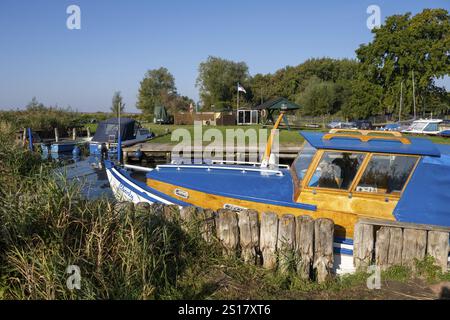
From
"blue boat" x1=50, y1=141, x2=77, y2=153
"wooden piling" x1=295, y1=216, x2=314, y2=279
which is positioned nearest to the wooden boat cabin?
"wooden piling" x1=295, y1=216, x2=314, y2=279

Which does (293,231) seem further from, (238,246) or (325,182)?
(325,182)

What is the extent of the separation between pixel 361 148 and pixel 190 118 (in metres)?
41.4

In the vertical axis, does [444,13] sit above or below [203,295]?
above

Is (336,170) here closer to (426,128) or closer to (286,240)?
(286,240)

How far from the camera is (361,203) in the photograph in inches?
216

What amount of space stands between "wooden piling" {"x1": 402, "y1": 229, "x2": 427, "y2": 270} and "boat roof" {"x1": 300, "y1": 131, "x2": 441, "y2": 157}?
121cm

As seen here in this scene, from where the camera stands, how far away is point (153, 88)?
68.2 meters

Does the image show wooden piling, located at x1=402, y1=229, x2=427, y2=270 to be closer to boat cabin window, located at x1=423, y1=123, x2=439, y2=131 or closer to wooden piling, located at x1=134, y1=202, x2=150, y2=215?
wooden piling, located at x1=134, y1=202, x2=150, y2=215

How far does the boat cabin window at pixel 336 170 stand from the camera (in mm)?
5609

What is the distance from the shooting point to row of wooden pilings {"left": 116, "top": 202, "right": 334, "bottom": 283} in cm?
480

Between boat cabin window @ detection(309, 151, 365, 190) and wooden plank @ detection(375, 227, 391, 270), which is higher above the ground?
boat cabin window @ detection(309, 151, 365, 190)

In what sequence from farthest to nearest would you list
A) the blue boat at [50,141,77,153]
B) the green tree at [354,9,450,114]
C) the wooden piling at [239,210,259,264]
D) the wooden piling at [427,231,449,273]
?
the green tree at [354,9,450,114], the blue boat at [50,141,77,153], the wooden piling at [239,210,259,264], the wooden piling at [427,231,449,273]

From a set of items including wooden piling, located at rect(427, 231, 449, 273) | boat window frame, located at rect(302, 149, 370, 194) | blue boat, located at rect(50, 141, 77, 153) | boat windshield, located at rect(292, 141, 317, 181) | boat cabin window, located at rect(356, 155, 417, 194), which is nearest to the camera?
wooden piling, located at rect(427, 231, 449, 273)
